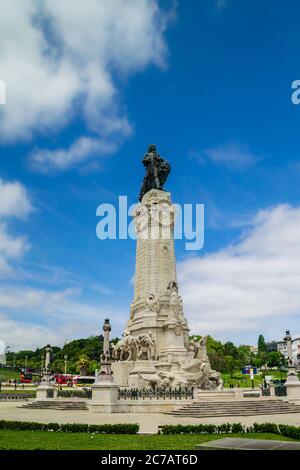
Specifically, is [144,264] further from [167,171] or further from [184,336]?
[167,171]

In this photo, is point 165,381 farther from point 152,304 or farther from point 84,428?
point 84,428

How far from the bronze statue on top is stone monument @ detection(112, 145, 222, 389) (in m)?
0.12

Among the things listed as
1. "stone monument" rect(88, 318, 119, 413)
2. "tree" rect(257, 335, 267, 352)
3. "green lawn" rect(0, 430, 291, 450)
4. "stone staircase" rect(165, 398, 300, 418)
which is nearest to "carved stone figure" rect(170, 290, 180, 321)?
"stone monument" rect(88, 318, 119, 413)

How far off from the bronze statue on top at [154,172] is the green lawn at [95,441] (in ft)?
101

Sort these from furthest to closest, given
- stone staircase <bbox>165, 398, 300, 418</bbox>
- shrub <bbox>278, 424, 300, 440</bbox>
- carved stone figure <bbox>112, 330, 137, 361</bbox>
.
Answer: carved stone figure <bbox>112, 330, 137, 361</bbox>
stone staircase <bbox>165, 398, 300, 418</bbox>
shrub <bbox>278, 424, 300, 440</bbox>

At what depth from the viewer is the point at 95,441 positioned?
13.5 meters

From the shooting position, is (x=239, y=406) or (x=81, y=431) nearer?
(x=81, y=431)

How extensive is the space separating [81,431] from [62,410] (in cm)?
1431

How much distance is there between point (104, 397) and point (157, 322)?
1024 centimetres

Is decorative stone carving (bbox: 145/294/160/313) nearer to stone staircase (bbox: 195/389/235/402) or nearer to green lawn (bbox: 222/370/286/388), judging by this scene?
stone staircase (bbox: 195/389/235/402)

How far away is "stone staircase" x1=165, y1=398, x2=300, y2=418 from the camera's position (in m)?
25.0
